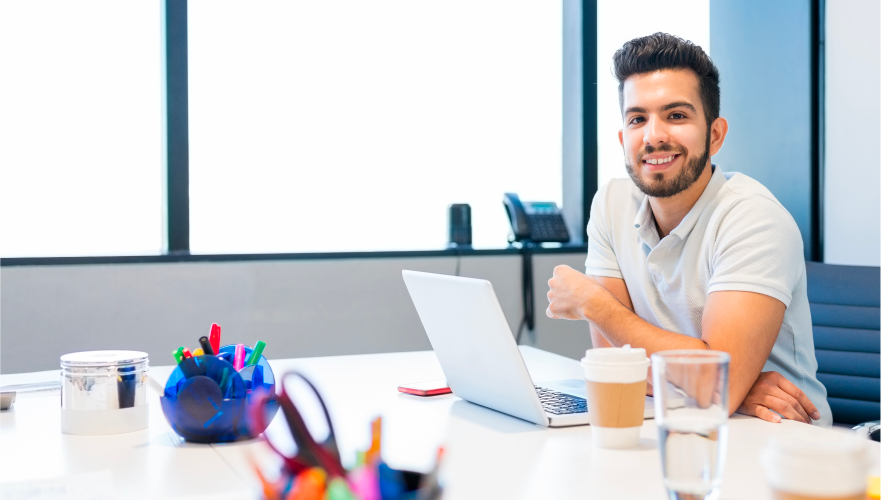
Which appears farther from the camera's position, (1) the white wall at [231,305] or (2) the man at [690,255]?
(1) the white wall at [231,305]

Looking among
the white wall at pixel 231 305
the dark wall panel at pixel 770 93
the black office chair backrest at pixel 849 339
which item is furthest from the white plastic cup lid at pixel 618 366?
the dark wall panel at pixel 770 93

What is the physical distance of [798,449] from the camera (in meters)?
0.56

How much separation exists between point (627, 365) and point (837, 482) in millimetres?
442

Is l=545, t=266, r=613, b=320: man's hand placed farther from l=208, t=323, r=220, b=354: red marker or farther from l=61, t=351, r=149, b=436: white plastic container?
l=61, t=351, r=149, b=436: white plastic container

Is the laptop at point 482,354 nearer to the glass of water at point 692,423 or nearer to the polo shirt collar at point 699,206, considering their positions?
the glass of water at point 692,423

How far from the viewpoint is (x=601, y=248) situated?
186 centimetres

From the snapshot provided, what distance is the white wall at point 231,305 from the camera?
6.99 ft

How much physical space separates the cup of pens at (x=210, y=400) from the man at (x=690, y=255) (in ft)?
2.27

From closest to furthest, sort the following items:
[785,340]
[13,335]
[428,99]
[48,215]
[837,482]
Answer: [837,482]
[785,340]
[13,335]
[48,215]
[428,99]

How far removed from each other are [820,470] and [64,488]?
2.52 feet

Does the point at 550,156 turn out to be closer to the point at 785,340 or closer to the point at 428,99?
the point at 428,99

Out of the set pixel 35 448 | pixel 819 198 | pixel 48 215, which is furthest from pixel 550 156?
pixel 35 448

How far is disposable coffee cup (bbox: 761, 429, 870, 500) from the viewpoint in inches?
21.5

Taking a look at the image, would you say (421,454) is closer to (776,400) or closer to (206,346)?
(206,346)
